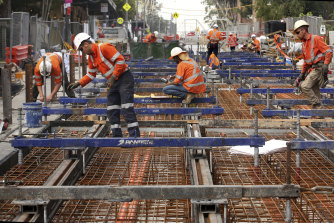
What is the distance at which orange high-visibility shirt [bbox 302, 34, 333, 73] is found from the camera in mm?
10359

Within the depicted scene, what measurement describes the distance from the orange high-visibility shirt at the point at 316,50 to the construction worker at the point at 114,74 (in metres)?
3.87

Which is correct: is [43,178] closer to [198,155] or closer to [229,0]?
[198,155]

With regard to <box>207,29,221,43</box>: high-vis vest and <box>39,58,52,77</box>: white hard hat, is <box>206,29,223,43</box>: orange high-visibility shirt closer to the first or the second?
<box>207,29,221,43</box>: high-vis vest

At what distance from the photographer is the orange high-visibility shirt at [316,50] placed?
10.4m

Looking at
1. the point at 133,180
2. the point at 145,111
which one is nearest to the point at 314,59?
the point at 145,111

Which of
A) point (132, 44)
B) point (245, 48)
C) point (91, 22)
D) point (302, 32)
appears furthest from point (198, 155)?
point (91, 22)

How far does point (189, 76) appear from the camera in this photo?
10977 mm

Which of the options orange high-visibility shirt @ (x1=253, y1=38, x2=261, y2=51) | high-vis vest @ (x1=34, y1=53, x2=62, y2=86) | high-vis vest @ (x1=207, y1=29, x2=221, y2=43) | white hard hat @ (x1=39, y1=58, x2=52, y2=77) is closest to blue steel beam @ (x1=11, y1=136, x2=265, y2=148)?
white hard hat @ (x1=39, y1=58, x2=52, y2=77)

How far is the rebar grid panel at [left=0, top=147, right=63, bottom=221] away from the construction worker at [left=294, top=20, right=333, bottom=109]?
4.99 m

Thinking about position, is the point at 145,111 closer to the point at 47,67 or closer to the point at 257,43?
the point at 47,67

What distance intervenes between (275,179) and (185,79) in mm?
4073

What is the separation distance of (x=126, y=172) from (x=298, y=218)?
3.00 meters

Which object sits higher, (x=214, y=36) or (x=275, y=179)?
(x=214, y=36)

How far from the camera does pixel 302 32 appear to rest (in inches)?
404
